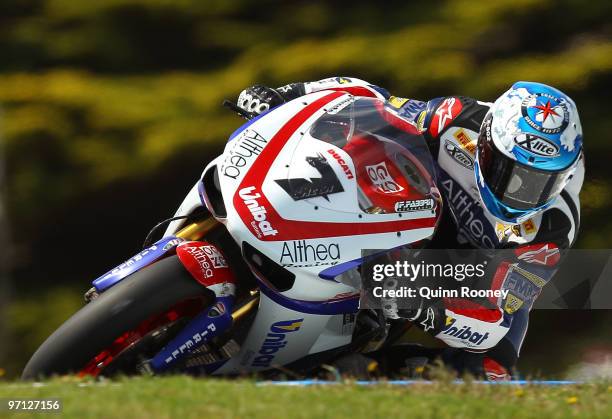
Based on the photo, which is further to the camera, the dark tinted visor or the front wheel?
the dark tinted visor

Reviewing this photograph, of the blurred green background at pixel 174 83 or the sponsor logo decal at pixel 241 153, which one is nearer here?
the sponsor logo decal at pixel 241 153

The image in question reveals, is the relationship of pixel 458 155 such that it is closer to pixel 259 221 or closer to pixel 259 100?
pixel 259 100

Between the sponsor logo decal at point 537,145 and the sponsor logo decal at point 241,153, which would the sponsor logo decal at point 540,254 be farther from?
the sponsor logo decal at point 241,153

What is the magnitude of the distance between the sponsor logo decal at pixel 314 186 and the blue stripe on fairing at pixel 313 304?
379 millimetres

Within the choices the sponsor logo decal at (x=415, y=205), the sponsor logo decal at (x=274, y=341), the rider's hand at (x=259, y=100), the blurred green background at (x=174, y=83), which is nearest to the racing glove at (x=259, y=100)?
the rider's hand at (x=259, y=100)

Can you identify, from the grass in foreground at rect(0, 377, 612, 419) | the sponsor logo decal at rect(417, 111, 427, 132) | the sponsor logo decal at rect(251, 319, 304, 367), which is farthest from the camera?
the sponsor logo decal at rect(417, 111, 427, 132)

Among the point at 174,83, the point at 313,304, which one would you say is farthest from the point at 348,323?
the point at 174,83

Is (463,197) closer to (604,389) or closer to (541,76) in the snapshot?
(604,389)

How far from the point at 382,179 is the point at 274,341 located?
763 millimetres

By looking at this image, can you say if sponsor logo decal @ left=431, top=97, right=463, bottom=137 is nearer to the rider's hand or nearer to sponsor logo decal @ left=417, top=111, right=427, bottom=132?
sponsor logo decal @ left=417, top=111, right=427, bottom=132

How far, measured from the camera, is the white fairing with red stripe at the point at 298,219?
366 centimetres

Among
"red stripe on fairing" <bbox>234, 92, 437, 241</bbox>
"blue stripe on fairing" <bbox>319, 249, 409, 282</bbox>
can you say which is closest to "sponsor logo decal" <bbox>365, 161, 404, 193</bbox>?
"red stripe on fairing" <bbox>234, 92, 437, 241</bbox>

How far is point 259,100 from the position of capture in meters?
4.31

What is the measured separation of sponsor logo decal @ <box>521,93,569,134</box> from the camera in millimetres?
4070
